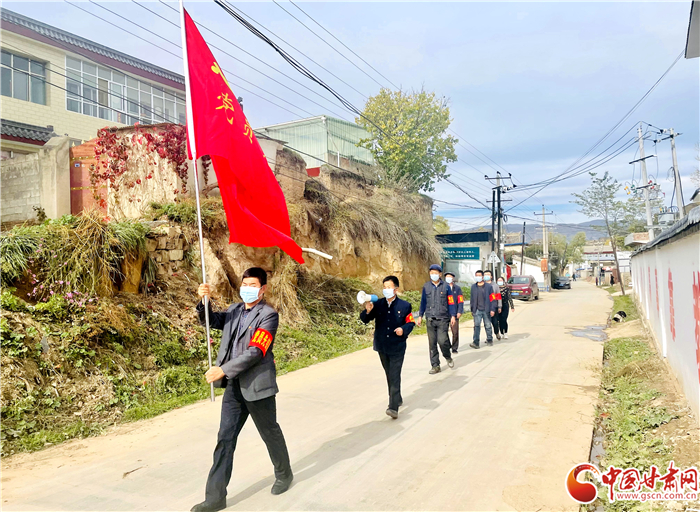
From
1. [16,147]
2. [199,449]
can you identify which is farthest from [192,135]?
[16,147]

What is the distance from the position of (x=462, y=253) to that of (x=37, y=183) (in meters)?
27.4

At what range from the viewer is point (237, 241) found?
4.51 m

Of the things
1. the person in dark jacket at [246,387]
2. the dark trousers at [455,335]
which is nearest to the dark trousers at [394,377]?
the person in dark jacket at [246,387]

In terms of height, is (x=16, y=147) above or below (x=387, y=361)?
above

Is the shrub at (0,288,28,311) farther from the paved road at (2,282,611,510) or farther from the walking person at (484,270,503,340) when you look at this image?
the walking person at (484,270,503,340)

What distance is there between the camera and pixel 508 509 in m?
3.51

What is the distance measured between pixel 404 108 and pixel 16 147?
18.7 metres

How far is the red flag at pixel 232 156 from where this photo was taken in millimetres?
4551

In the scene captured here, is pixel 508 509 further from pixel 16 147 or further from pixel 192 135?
pixel 16 147

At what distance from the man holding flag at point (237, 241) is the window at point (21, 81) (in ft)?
58.4

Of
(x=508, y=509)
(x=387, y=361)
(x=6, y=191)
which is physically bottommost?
(x=508, y=509)

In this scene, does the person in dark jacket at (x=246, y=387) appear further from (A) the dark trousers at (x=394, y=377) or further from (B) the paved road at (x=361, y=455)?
(A) the dark trousers at (x=394, y=377)

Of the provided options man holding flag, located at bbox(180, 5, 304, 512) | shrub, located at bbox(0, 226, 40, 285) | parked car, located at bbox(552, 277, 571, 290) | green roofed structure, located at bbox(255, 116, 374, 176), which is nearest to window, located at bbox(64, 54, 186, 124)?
green roofed structure, located at bbox(255, 116, 374, 176)

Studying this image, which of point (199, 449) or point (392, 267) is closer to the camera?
point (199, 449)
